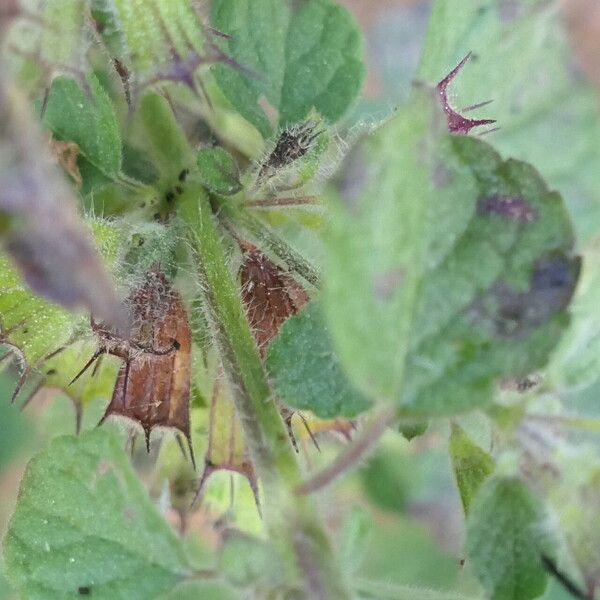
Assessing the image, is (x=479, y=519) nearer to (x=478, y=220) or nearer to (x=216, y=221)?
(x=478, y=220)

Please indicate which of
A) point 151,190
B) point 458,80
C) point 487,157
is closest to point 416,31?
point 458,80

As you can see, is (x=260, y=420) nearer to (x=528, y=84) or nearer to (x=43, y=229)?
(x=43, y=229)

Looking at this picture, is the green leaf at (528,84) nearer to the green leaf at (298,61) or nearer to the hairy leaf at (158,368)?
the green leaf at (298,61)

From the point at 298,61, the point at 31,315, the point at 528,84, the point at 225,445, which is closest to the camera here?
the point at 31,315

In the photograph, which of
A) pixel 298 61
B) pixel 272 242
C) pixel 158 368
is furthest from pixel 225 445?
pixel 298 61

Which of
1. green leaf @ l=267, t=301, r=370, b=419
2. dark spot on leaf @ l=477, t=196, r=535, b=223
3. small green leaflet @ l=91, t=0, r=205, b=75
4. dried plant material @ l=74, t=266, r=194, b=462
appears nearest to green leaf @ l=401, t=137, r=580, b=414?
dark spot on leaf @ l=477, t=196, r=535, b=223
